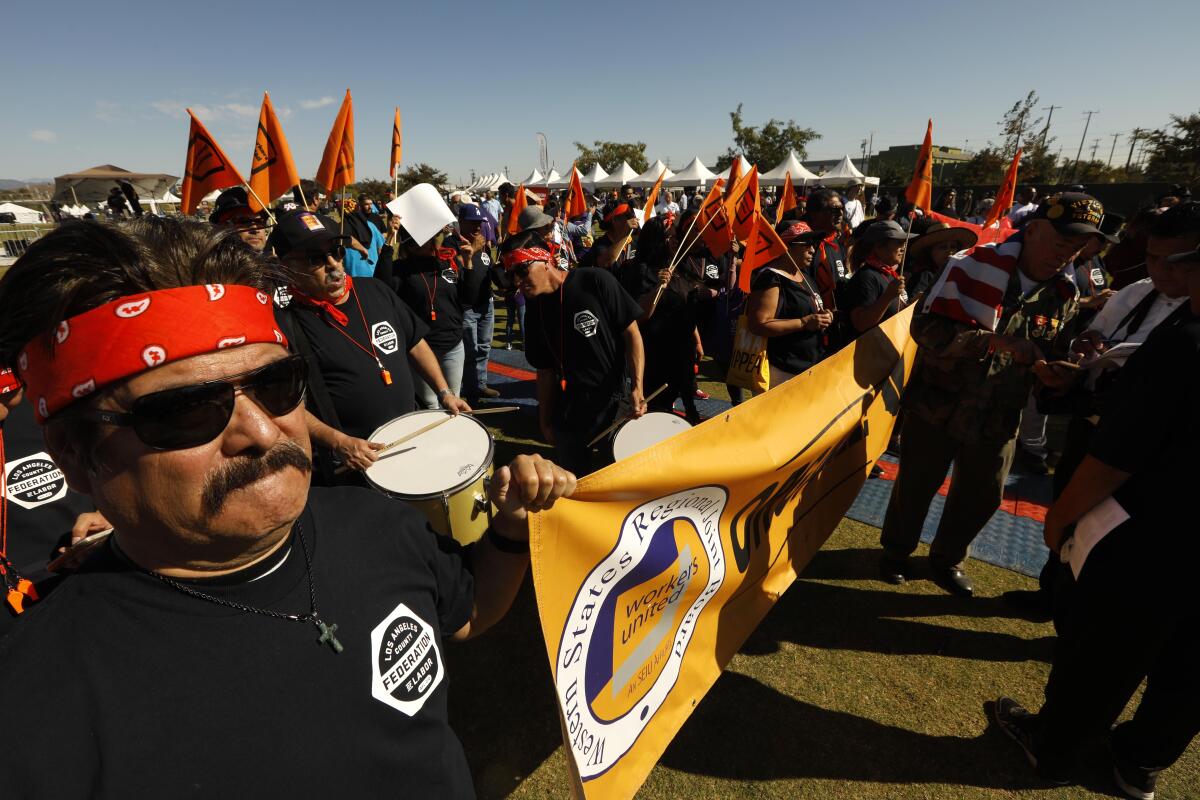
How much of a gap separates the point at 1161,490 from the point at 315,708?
2477 mm

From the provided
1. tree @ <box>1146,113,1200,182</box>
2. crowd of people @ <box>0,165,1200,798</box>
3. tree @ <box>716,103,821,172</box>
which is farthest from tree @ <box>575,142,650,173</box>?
crowd of people @ <box>0,165,1200,798</box>

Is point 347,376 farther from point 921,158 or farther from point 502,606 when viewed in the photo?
point 921,158

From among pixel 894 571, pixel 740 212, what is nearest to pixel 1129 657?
pixel 894 571

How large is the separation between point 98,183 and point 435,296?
38.5 meters

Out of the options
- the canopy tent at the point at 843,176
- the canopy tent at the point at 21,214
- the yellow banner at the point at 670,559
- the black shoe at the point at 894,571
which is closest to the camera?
the yellow banner at the point at 670,559

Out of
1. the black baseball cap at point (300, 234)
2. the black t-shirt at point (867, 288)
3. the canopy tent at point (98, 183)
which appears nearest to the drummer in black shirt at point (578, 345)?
the black baseball cap at point (300, 234)

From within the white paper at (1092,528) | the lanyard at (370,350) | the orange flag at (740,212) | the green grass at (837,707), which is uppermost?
the orange flag at (740,212)

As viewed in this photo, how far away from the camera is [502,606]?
1612 mm

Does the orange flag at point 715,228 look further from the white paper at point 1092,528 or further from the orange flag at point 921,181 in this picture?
the white paper at point 1092,528

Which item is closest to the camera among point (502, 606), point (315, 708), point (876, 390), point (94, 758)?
point (94, 758)

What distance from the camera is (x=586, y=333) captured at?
3.56m

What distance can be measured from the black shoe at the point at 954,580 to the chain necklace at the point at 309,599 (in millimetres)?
3632

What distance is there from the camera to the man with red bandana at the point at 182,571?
2.88 feet

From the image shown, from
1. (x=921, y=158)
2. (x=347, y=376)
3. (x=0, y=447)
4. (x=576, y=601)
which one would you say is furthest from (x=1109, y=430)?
(x=921, y=158)
